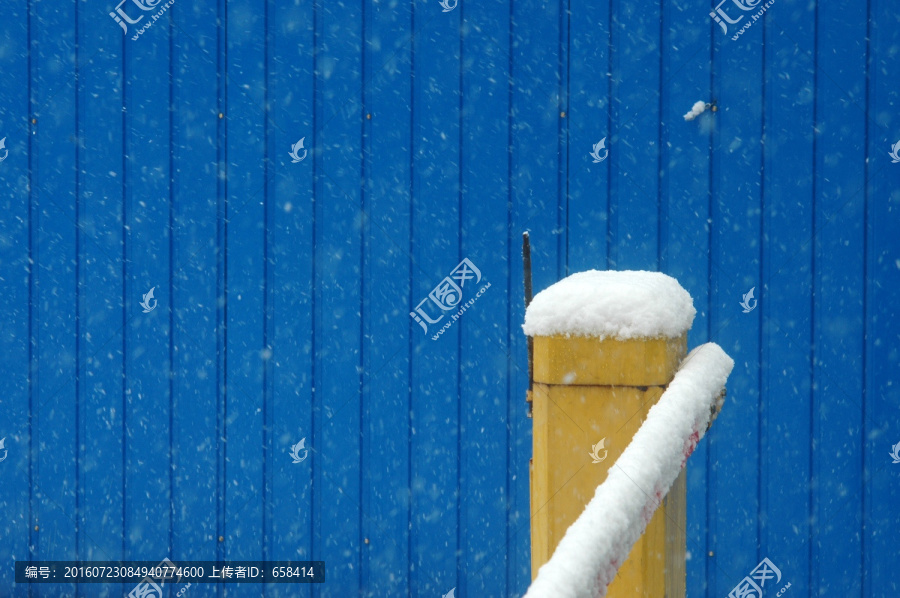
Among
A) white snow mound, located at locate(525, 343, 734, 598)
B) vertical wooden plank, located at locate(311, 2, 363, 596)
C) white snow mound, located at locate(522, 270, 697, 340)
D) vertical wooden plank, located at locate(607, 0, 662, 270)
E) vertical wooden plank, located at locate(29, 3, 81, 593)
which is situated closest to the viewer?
white snow mound, located at locate(525, 343, 734, 598)

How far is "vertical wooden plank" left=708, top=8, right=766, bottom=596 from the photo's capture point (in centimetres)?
352

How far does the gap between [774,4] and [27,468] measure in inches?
159

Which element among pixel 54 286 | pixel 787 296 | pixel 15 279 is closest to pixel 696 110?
pixel 787 296

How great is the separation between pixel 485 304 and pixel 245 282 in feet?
3.67

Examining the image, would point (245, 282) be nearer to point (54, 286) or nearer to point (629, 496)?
point (54, 286)

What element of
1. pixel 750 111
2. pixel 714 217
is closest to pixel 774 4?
Result: pixel 750 111

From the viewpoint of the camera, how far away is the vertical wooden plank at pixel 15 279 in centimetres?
378

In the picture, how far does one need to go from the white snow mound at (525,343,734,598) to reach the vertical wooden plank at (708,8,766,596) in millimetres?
2315

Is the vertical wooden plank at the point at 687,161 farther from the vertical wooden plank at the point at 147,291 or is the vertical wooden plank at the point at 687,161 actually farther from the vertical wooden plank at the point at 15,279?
the vertical wooden plank at the point at 15,279

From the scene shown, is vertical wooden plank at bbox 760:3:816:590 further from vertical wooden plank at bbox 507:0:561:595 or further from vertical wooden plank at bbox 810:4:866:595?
vertical wooden plank at bbox 507:0:561:595

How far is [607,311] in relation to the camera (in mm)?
1344

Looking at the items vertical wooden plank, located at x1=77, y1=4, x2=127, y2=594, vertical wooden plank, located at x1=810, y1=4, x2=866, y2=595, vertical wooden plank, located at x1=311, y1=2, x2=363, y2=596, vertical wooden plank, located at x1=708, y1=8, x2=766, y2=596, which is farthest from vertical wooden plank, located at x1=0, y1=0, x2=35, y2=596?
vertical wooden plank, located at x1=810, y1=4, x2=866, y2=595

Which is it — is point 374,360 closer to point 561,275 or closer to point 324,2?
point 561,275

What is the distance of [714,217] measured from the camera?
355 cm
